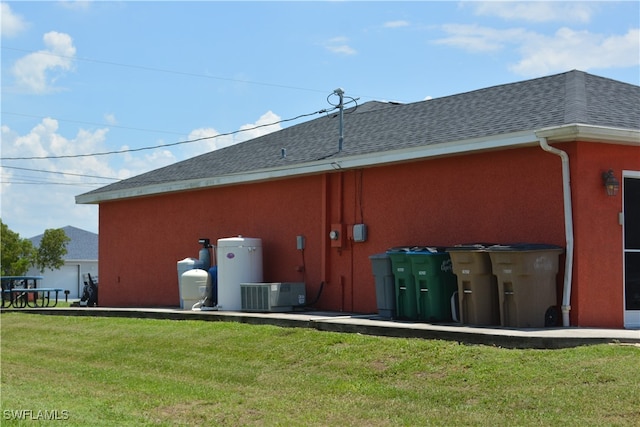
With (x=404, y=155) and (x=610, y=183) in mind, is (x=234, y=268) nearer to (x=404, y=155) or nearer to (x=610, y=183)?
(x=404, y=155)

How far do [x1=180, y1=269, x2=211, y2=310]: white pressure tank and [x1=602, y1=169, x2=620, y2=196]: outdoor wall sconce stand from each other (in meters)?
9.05

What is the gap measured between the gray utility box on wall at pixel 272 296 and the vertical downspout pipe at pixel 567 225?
A: 6148 millimetres

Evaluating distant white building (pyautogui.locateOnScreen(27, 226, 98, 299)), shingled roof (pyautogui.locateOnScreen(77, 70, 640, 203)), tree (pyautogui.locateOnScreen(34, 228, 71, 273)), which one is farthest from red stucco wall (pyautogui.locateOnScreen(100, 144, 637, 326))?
distant white building (pyautogui.locateOnScreen(27, 226, 98, 299))

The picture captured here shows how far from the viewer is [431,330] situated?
12523 millimetres

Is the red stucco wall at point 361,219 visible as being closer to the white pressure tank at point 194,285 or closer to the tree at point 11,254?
the white pressure tank at point 194,285

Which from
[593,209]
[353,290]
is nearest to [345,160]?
[353,290]

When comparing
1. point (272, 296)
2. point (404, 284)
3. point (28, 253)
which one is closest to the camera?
point (404, 284)

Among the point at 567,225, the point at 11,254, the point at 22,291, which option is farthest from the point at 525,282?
the point at 11,254

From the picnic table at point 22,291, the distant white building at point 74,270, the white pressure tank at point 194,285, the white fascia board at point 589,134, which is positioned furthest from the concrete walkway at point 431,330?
the distant white building at point 74,270

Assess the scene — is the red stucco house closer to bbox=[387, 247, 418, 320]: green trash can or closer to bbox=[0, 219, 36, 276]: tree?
bbox=[387, 247, 418, 320]: green trash can

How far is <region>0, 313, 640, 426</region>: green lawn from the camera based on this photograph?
360 inches

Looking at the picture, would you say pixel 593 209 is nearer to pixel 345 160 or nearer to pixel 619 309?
pixel 619 309

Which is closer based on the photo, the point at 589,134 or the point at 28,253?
the point at 589,134

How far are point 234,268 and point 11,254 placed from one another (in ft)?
102
